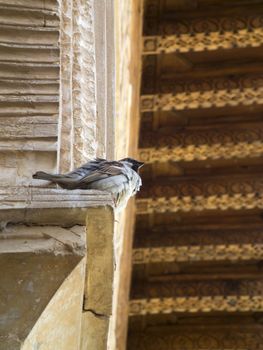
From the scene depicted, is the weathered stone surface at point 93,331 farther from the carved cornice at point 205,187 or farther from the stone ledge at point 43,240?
the carved cornice at point 205,187

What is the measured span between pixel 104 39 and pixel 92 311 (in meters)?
1.22

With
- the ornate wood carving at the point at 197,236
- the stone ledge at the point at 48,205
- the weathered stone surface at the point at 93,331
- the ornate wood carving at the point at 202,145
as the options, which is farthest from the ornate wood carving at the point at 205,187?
the stone ledge at the point at 48,205

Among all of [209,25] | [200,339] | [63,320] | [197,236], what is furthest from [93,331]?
[200,339]

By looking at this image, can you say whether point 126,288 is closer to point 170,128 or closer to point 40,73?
point 170,128

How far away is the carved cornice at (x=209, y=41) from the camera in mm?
4383

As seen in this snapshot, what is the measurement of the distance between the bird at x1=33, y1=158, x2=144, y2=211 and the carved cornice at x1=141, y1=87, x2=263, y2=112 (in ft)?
9.71

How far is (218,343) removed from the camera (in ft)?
17.6

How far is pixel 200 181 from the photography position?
4.96 meters

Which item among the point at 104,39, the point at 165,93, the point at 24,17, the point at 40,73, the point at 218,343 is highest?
the point at 165,93

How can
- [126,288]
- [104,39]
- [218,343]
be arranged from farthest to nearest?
[218,343]
[126,288]
[104,39]

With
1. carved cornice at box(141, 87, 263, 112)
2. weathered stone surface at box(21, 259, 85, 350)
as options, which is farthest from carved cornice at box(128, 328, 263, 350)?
weathered stone surface at box(21, 259, 85, 350)

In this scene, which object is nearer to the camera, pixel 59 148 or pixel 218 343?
pixel 59 148

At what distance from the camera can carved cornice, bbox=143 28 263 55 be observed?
14.4 ft

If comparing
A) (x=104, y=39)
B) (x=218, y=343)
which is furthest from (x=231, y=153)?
(x=104, y=39)
